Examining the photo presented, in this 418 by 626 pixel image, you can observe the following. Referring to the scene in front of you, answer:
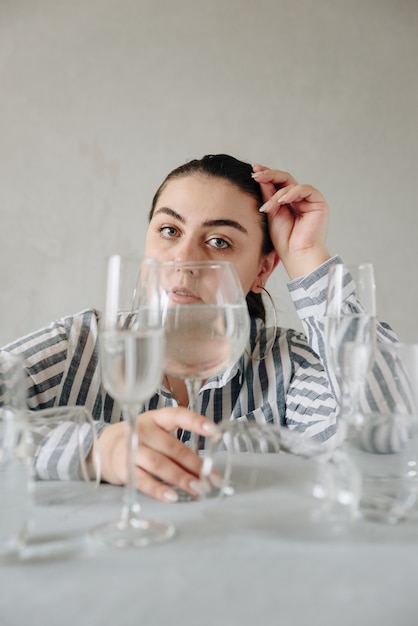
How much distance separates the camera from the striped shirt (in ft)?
4.07

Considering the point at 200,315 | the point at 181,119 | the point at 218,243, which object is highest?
the point at 181,119

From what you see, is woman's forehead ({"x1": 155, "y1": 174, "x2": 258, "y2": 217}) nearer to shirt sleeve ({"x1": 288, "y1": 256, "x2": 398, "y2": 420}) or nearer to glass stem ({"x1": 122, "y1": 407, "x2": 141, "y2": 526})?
shirt sleeve ({"x1": 288, "y1": 256, "x2": 398, "y2": 420})

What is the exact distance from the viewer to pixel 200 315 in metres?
0.68

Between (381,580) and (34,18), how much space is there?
9.34 ft

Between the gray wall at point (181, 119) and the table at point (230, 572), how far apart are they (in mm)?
2281

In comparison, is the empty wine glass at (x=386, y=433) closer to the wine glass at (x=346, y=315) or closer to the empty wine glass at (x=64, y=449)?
the wine glass at (x=346, y=315)

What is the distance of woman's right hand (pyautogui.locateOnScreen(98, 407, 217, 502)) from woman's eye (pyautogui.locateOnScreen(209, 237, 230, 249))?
659mm

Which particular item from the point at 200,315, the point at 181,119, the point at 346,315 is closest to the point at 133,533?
the point at 200,315

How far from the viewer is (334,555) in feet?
1.49

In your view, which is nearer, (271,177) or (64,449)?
(64,449)

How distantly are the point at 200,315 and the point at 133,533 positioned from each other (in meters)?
0.25

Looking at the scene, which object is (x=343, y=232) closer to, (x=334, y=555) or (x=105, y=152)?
(x=105, y=152)

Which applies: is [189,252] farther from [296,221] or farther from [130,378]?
[130,378]

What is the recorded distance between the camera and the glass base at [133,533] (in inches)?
18.6
